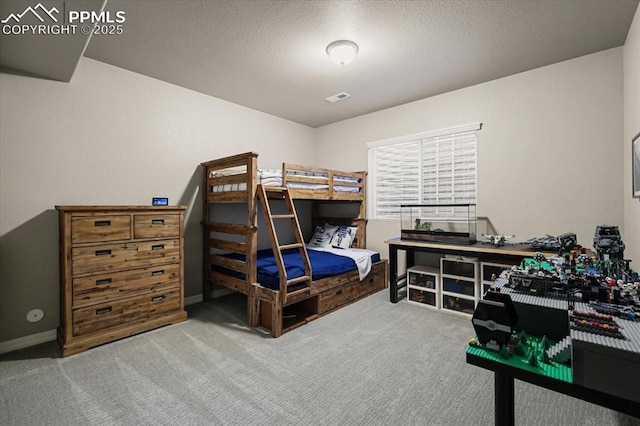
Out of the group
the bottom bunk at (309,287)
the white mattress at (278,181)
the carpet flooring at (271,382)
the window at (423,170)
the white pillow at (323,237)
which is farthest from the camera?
the white pillow at (323,237)

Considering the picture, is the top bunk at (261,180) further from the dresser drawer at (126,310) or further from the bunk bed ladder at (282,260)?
the dresser drawer at (126,310)

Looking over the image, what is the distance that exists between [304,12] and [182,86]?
1969 millimetres

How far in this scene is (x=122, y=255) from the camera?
8.36 ft

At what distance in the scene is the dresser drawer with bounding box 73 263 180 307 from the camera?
7.73 ft

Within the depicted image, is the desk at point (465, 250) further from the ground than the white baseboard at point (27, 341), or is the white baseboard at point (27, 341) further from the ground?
the desk at point (465, 250)

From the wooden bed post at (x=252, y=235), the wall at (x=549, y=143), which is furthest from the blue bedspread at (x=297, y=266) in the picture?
the wall at (x=549, y=143)

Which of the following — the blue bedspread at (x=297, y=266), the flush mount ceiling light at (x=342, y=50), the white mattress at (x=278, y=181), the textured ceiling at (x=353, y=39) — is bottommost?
the blue bedspread at (x=297, y=266)

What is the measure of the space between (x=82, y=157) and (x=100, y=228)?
2.70ft

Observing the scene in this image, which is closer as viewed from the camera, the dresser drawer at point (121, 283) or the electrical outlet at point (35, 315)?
the dresser drawer at point (121, 283)

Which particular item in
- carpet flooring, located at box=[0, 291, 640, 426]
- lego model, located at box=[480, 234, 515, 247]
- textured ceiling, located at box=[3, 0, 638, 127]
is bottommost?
carpet flooring, located at box=[0, 291, 640, 426]

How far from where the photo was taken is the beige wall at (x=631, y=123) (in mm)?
2086

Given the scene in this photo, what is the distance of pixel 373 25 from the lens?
7.43ft

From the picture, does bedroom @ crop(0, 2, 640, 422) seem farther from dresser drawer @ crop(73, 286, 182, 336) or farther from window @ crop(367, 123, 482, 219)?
dresser drawer @ crop(73, 286, 182, 336)

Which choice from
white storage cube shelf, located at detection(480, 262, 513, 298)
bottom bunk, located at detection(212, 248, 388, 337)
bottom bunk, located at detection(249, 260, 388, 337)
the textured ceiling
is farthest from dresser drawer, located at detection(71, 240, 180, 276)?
white storage cube shelf, located at detection(480, 262, 513, 298)
